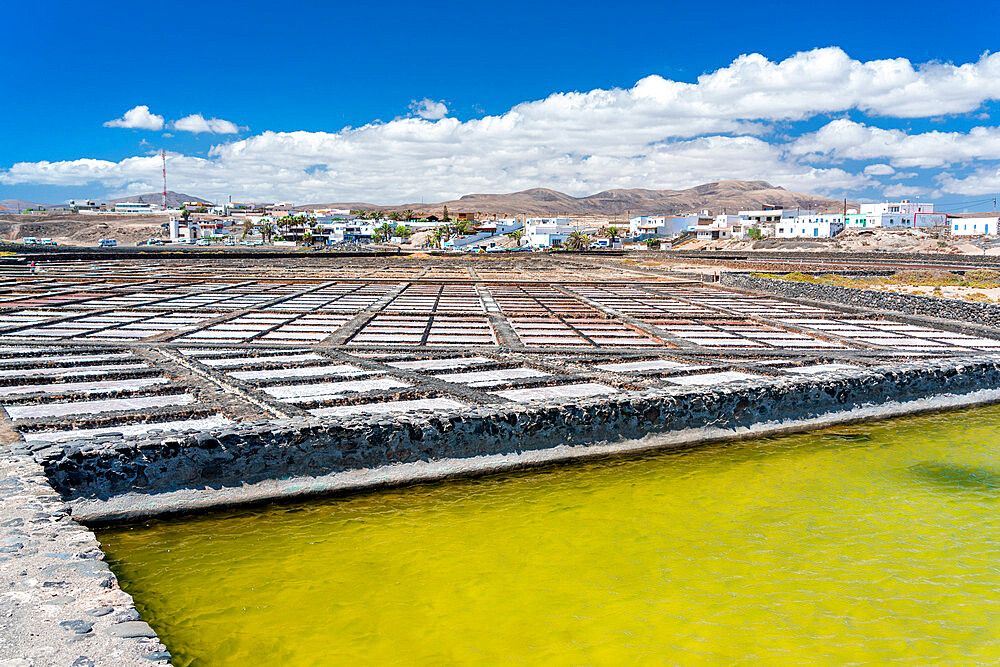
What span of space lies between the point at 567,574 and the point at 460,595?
0.71 meters

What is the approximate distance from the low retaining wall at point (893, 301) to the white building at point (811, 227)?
49.3 meters

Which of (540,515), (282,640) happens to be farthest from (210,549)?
(540,515)

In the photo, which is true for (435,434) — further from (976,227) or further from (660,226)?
(660,226)

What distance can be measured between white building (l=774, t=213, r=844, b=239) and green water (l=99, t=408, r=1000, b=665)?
66.0m

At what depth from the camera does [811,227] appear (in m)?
69.0

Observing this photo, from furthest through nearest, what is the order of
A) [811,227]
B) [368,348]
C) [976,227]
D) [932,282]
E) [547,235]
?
[547,235] < [811,227] < [976,227] < [932,282] < [368,348]

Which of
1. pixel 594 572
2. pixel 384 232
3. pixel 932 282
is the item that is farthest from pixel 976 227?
pixel 594 572

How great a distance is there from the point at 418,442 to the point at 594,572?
2061mm

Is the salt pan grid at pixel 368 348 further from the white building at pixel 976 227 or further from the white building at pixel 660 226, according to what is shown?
the white building at pixel 660 226

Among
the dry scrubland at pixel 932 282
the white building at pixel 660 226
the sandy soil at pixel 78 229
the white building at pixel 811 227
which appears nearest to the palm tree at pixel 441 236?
the white building at pixel 660 226

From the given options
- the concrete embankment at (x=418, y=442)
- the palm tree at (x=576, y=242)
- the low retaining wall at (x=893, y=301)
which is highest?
Answer: the palm tree at (x=576, y=242)

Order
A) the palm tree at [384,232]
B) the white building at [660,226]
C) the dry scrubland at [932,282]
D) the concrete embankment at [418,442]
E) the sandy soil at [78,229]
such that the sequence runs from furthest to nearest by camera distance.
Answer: the sandy soil at [78,229] < the white building at [660,226] < the palm tree at [384,232] < the dry scrubland at [932,282] < the concrete embankment at [418,442]

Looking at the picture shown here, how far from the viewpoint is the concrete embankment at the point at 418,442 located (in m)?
4.87

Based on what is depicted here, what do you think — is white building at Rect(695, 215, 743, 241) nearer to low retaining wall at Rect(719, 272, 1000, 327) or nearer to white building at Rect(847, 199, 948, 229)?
white building at Rect(847, 199, 948, 229)
